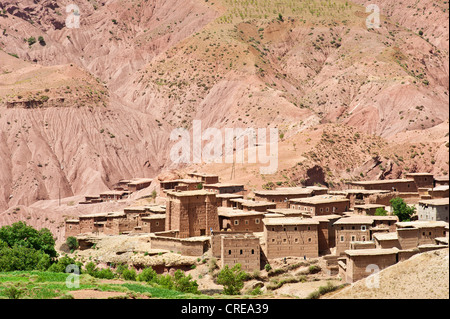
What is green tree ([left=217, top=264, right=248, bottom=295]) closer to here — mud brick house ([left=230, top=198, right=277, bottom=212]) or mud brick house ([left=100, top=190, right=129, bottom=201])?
mud brick house ([left=230, top=198, right=277, bottom=212])

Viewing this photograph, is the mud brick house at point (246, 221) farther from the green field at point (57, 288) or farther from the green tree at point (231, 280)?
the green field at point (57, 288)

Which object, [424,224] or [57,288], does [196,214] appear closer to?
[424,224]

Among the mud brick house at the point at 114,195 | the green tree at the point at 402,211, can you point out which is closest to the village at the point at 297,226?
the green tree at the point at 402,211

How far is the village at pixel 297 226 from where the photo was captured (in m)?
44.4

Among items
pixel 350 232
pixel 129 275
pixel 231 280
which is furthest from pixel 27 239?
pixel 350 232

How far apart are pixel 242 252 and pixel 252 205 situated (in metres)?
8.93

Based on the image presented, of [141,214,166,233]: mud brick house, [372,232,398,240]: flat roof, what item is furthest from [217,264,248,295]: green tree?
[141,214,166,233]: mud brick house

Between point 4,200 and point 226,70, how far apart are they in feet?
150

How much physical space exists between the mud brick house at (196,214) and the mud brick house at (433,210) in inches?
548

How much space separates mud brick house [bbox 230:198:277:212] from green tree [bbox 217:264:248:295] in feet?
33.1

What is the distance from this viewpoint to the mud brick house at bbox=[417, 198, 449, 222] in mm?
43781

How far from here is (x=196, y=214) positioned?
53.5 metres
